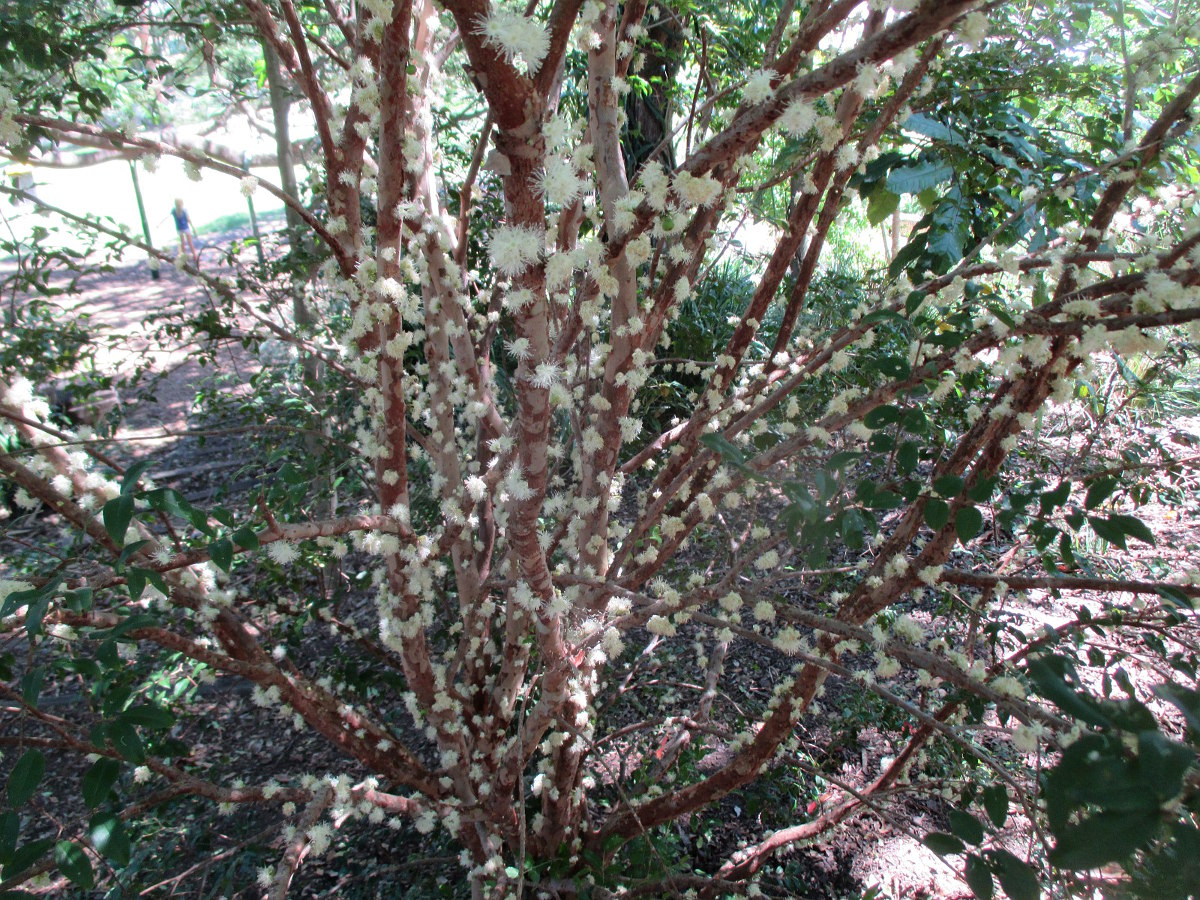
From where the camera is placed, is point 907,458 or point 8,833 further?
point 907,458

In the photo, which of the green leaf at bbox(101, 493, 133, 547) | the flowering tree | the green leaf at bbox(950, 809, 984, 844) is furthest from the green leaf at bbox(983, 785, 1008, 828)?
the green leaf at bbox(101, 493, 133, 547)

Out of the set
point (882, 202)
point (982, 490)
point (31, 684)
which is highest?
point (882, 202)

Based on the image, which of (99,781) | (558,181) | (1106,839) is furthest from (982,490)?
(99,781)

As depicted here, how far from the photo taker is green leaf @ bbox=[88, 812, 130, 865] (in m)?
0.84

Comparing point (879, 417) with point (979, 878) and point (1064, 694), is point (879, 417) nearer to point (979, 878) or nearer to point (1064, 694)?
point (1064, 694)

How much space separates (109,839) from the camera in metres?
0.85

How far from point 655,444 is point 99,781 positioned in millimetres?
1331

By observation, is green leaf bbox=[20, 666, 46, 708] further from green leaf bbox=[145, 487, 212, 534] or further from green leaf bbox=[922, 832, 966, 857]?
green leaf bbox=[922, 832, 966, 857]

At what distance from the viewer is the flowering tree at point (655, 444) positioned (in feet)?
2.57

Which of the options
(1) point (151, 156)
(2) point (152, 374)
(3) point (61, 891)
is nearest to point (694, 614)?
(1) point (151, 156)

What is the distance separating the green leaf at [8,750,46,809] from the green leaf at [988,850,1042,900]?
1078 mm

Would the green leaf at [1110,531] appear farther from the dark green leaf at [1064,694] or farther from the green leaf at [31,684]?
the green leaf at [31,684]

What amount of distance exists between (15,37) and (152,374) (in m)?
4.80

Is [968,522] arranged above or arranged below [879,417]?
below
